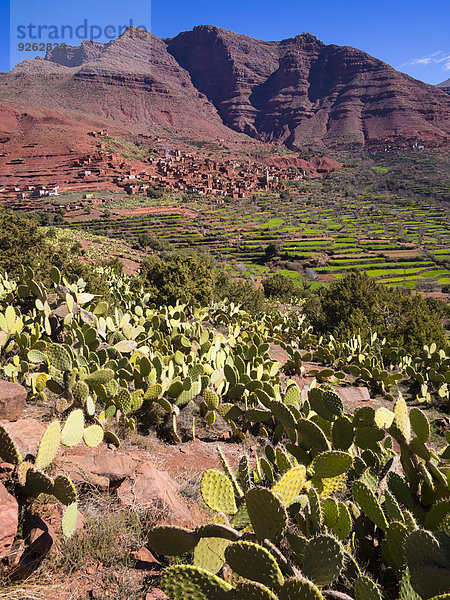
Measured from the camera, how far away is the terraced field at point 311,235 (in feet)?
146

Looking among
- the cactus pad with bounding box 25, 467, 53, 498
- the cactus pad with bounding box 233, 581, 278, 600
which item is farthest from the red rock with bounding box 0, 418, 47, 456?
the cactus pad with bounding box 233, 581, 278, 600

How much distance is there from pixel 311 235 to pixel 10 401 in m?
56.9

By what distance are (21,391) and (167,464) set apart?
1389 mm

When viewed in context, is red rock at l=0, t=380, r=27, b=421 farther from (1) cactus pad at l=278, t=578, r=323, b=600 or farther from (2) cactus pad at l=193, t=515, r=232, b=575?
(1) cactus pad at l=278, t=578, r=323, b=600

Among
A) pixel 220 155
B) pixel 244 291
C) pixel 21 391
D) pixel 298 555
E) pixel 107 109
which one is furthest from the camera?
pixel 107 109

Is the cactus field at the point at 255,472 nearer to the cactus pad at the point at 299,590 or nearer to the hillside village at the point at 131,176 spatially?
the cactus pad at the point at 299,590

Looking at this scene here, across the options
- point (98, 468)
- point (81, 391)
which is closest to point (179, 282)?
point (81, 391)

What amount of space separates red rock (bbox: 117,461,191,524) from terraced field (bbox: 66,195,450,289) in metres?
38.7

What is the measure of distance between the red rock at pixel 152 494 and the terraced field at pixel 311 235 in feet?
127

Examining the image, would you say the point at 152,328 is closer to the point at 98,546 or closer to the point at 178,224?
the point at 98,546

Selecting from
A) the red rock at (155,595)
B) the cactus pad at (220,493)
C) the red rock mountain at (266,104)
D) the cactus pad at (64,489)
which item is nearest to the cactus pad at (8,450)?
the cactus pad at (64,489)

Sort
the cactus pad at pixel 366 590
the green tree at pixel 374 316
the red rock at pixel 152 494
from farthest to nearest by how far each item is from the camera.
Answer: the green tree at pixel 374 316, the red rock at pixel 152 494, the cactus pad at pixel 366 590

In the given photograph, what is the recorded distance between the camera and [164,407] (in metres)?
3.86

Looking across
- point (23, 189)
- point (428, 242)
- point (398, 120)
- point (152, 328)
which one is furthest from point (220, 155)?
point (152, 328)
